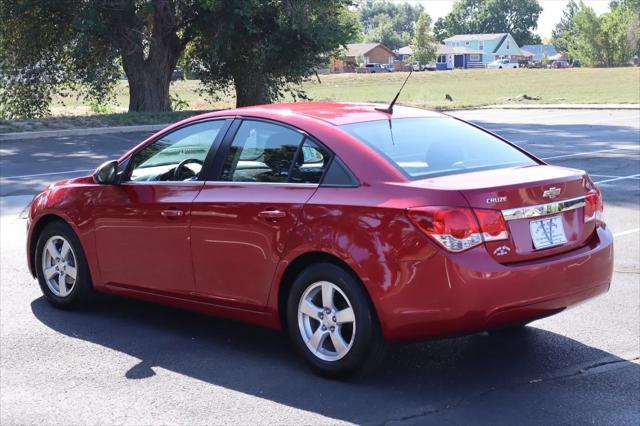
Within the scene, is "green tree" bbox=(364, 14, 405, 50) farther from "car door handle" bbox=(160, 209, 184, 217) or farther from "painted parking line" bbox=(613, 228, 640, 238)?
"car door handle" bbox=(160, 209, 184, 217)

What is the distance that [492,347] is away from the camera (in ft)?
19.5

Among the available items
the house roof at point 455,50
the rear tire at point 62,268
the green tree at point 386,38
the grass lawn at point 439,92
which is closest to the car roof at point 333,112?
the rear tire at point 62,268

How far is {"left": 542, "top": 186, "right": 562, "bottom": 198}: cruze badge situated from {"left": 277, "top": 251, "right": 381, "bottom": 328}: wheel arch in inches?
44.2

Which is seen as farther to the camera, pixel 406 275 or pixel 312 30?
pixel 312 30

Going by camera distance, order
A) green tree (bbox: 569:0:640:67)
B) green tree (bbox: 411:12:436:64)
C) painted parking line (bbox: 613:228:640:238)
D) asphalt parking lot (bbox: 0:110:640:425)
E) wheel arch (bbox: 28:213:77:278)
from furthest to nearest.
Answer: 1. green tree (bbox: 569:0:640:67)
2. green tree (bbox: 411:12:436:64)
3. painted parking line (bbox: 613:228:640:238)
4. wheel arch (bbox: 28:213:77:278)
5. asphalt parking lot (bbox: 0:110:640:425)

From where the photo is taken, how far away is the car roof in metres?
5.81

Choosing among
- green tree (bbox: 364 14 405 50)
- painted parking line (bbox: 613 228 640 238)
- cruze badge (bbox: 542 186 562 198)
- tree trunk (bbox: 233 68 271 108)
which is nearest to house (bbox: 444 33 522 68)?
green tree (bbox: 364 14 405 50)

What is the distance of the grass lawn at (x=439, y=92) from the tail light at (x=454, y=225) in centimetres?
1994

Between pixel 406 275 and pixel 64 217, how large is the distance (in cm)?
299

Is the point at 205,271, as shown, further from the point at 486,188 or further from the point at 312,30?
the point at 312,30

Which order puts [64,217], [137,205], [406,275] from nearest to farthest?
1. [406,275]
2. [137,205]
3. [64,217]

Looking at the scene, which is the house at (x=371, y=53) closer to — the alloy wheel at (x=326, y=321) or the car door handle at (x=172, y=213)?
the car door handle at (x=172, y=213)

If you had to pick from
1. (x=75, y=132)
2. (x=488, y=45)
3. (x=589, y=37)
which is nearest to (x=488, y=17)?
(x=488, y=45)

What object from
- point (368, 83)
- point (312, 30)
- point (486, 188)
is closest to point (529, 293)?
point (486, 188)
